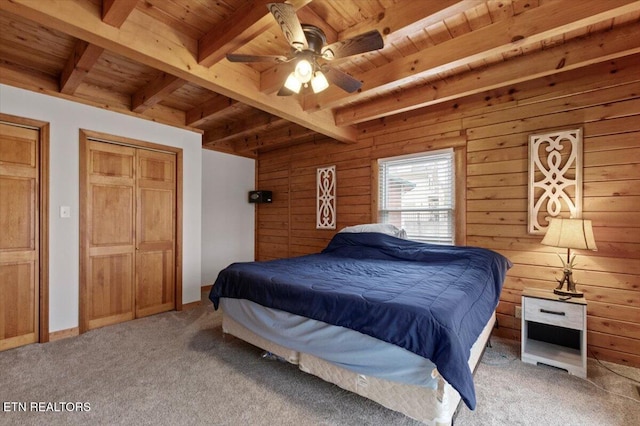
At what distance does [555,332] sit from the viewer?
8.68 feet

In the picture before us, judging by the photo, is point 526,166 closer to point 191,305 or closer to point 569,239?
point 569,239

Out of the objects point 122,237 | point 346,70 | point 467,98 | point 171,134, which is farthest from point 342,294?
point 171,134

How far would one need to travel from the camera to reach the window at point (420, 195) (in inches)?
134

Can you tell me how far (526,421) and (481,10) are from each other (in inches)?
103

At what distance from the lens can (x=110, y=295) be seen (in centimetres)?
330

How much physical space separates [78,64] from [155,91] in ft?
2.05

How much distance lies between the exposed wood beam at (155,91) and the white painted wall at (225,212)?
158cm

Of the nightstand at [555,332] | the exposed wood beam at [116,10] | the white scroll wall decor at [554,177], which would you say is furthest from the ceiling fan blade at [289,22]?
the nightstand at [555,332]

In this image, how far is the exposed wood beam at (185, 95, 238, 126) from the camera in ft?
10.8

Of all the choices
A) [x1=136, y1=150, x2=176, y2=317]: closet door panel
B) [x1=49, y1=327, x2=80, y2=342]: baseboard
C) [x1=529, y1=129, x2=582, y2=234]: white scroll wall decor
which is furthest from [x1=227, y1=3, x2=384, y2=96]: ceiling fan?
[x1=49, y1=327, x2=80, y2=342]: baseboard

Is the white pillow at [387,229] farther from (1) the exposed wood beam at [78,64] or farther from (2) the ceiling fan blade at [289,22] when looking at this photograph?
(1) the exposed wood beam at [78,64]

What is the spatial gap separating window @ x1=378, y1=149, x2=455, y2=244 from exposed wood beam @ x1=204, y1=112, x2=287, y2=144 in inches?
60.4

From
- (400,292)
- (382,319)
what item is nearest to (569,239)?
(400,292)

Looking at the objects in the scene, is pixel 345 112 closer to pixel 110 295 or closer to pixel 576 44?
pixel 576 44
